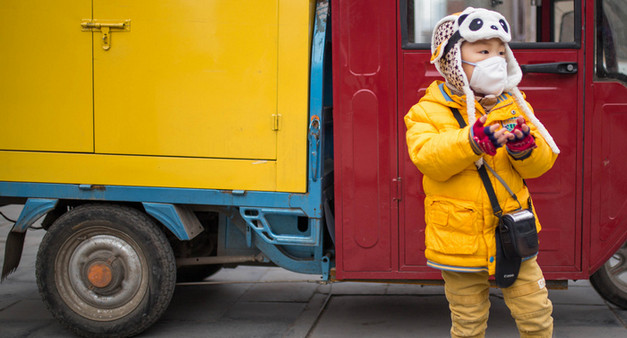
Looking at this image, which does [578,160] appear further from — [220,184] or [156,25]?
[156,25]

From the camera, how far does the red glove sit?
9.13 ft

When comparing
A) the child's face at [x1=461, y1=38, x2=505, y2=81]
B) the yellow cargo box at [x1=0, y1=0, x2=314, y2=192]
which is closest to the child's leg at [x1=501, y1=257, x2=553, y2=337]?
the child's face at [x1=461, y1=38, x2=505, y2=81]

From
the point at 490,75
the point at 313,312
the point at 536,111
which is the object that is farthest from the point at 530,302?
the point at 313,312

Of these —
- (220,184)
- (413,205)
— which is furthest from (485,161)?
(220,184)

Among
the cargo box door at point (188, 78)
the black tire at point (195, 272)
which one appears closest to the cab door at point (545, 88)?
the cargo box door at point (188, 78)

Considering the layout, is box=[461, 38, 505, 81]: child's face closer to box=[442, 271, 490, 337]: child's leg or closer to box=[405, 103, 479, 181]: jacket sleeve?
box=[405, 103, 479, 181]: jacket sleeve

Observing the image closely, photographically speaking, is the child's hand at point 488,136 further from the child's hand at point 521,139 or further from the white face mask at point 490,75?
the white face mask at point 490,75

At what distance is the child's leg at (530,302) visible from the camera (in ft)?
10.2

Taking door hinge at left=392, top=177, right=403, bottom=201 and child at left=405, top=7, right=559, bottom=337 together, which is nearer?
child at left=405, top=7, right=559, bottom=337

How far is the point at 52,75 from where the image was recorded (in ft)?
14.9

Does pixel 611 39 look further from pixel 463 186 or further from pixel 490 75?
pixel 463 186

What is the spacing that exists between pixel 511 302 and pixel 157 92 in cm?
246

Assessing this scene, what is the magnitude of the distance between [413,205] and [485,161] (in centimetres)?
128

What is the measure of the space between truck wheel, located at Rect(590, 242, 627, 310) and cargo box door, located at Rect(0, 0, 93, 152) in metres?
3.43
